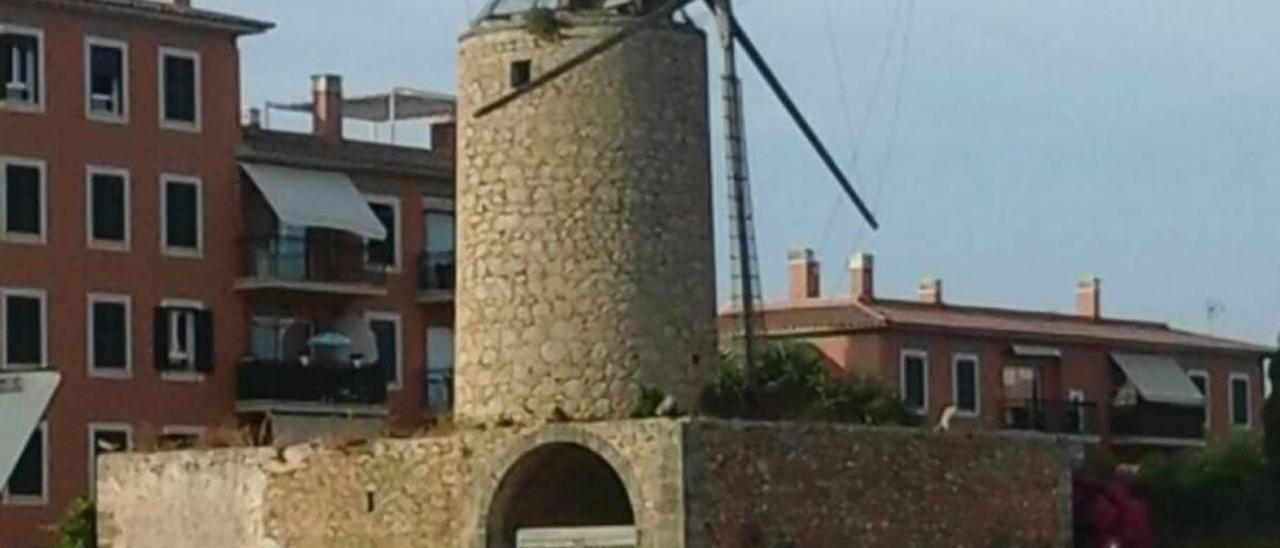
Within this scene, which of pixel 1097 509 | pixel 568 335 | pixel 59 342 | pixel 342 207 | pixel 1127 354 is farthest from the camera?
pixel 1127 354

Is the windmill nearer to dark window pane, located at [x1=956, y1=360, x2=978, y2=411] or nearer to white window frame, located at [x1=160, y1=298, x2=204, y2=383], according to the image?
white window frame, located at [x1=160, y1=298, x2=204, y2=383]

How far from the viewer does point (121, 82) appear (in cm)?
5656

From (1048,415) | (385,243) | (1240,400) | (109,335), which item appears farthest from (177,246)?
(1240,400)

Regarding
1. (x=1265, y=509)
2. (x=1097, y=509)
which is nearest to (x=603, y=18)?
(x=1097, y=509)

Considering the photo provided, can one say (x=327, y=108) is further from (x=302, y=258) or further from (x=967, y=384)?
(x=967, y=384)

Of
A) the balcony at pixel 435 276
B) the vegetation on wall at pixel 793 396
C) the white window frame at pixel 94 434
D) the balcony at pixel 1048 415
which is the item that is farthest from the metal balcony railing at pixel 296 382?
the balcony at pixel 1048 415

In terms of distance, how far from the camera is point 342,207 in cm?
5934

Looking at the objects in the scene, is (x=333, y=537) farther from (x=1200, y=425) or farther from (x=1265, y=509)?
(x=1200, y=425)

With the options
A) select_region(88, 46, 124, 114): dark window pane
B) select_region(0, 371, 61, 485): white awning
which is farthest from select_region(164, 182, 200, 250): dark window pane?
select_region(0, 371, 61, 485): white awning

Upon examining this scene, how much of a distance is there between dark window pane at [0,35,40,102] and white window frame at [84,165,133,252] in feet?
5.76

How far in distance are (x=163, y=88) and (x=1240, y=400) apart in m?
37.6

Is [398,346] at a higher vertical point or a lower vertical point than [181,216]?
lower

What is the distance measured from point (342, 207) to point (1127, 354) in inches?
1097

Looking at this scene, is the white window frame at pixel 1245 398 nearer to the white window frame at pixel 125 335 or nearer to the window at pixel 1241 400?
the window at pixel 1241 400
